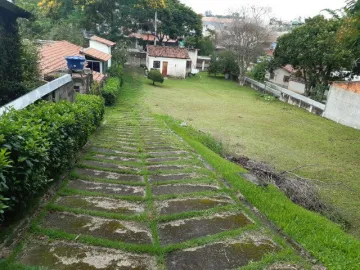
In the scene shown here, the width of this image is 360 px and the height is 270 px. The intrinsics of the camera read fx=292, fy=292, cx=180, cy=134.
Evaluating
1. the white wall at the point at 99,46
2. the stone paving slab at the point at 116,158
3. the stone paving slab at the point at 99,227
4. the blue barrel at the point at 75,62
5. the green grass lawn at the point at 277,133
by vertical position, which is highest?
the white wall at the point at 99,46

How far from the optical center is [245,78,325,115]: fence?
2127 cm

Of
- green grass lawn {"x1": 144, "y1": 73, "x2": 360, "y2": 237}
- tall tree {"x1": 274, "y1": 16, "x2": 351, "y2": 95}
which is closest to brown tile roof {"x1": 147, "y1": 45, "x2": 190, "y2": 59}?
green grass lawn {"x1": 144, "y1": 73, "x2": 360, "y2": 237}

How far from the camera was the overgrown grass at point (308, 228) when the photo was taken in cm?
379

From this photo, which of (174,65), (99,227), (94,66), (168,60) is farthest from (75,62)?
(174,65)

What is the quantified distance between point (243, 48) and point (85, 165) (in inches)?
1087

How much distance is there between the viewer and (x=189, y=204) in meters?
4.86

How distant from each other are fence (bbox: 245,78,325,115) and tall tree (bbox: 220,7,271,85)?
2.56m

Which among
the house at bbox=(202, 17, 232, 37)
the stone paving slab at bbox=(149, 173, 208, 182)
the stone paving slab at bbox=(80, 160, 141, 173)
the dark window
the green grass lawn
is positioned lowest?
the green grass lawn

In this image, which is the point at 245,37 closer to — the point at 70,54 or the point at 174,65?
the point at 174,65

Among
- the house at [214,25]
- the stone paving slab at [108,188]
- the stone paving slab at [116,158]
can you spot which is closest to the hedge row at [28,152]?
the stone paving slab at [108,188]

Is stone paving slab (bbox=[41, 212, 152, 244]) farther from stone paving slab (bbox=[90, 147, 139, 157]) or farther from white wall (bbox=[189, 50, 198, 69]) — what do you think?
white wall (bbox=[189, 50, 198, 69])

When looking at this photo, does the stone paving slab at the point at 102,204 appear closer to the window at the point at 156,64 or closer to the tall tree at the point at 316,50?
the tall tree at the point at 316,50

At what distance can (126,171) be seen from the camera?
6.20 meters

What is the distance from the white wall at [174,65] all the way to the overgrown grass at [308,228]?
27399 mm
